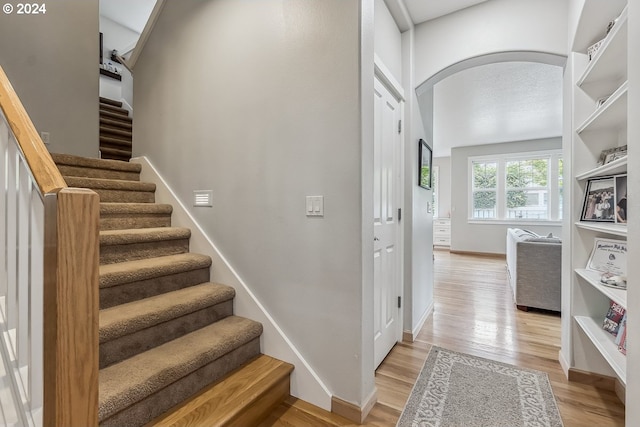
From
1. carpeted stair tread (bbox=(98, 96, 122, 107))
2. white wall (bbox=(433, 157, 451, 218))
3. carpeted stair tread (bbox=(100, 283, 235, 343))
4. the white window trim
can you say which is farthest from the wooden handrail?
white wall (bbox=(433, 157, 451, 218))

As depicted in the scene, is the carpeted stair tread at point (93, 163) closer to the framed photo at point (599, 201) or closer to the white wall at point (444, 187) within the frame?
the framed photo at point (599, 201)

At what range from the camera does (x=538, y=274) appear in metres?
3.27

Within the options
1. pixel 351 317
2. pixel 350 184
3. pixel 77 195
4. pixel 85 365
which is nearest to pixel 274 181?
pixel 350 184

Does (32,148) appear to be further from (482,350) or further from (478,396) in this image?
(482,350)

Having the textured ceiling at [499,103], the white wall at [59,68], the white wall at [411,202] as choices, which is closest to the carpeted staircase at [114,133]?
the white wall at [59,68]

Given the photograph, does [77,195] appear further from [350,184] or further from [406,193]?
[406,193]

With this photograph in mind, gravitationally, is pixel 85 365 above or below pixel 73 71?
below

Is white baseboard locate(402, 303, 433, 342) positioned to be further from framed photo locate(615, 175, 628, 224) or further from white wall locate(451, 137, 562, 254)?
white wall locate(451, 137, 562, 254)

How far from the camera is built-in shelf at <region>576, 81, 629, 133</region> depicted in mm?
1370

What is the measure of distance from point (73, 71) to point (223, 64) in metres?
2.49

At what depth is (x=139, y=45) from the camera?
2725 mm

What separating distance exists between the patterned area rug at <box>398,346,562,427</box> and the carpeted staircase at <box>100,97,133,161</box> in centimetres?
437

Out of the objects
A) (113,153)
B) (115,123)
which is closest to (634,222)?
(113,153)

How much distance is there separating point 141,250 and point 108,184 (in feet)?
2.31
